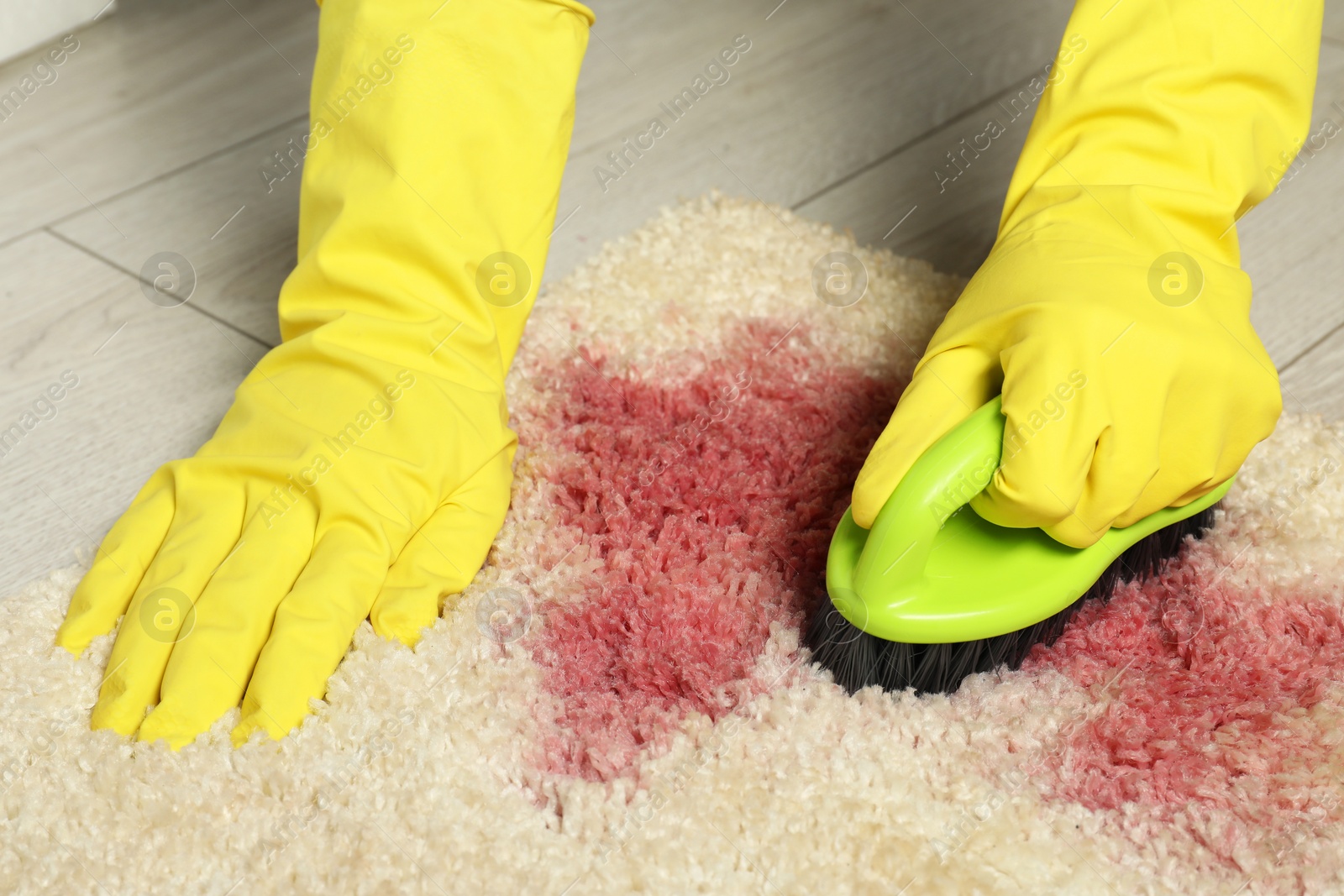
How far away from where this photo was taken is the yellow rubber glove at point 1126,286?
2.30ft

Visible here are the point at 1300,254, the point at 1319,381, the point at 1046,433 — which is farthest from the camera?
A: the point at 1300,254

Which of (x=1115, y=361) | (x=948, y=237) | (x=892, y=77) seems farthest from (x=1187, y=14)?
(x=892, y=77)

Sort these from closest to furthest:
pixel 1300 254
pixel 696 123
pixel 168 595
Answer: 1. pixel 168 595
2. pixel 1300 254
3. pixel 696 123

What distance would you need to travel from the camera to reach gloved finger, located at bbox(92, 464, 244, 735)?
29.4 inches

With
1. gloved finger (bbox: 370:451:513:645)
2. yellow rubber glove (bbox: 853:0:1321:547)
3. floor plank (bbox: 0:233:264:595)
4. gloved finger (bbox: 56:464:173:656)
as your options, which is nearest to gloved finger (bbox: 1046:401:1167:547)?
yellow rubber glove (bbox: 853:0:1321:547)

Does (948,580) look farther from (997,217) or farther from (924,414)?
(997,217)

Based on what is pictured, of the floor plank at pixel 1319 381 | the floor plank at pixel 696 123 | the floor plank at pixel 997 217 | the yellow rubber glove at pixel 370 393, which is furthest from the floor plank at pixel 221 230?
the floor plank at pixel 1319 381

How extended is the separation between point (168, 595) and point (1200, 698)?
0.69 meters

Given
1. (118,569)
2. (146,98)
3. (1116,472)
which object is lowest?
(146,98)

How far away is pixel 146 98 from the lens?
161 cm

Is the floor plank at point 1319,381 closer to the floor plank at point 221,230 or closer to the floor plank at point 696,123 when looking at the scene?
the floor plank at point 696,123

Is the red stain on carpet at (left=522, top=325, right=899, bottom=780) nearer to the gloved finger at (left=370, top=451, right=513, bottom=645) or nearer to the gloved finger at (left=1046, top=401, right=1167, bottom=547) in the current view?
the gloved finger at (left=370, top=451, right=513, bottom=645)

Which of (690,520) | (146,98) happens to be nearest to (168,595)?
(690,520)

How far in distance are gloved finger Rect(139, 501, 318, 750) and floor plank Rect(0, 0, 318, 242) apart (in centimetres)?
73
